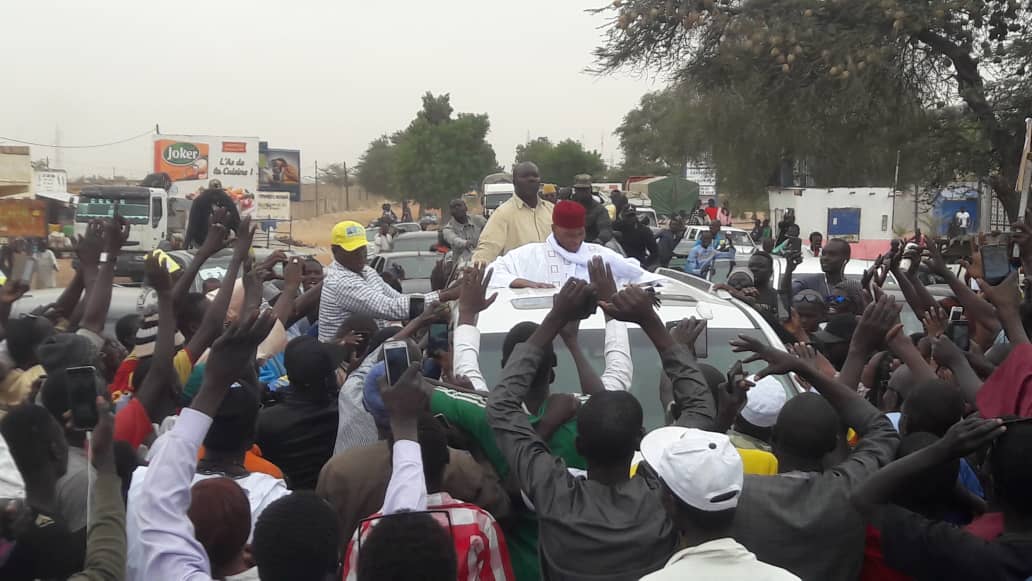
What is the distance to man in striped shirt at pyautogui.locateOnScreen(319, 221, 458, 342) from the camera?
608cm

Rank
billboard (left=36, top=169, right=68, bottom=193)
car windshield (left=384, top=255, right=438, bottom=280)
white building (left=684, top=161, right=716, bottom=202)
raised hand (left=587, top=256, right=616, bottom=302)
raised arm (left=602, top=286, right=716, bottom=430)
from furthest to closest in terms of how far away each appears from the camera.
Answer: white building (left=684, top=161, right=716, bottom=202), billboard (left=36, top=169, right=68, bottom=193), car windshield (left=384, top=255, right=438, bottom=280), raised hand (left=587, top=256, right=616, bottom=302), raised arm (left=602, top=286, right=716, bottom=430)

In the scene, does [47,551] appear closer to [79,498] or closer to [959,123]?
[79,498]

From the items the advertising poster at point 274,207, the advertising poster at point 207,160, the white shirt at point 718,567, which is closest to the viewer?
the white shirt at point 718,567

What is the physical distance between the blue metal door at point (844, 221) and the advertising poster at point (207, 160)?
2701 centimetres

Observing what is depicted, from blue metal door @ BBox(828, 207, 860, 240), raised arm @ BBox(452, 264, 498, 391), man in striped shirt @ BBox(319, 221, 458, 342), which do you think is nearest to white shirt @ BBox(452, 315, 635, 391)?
raised arm @ BBox(452, 264, 498, 391)

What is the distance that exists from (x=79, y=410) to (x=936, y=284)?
33.3 ft

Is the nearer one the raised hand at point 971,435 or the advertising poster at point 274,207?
the raised hand at point 971,435

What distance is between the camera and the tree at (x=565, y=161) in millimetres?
79325

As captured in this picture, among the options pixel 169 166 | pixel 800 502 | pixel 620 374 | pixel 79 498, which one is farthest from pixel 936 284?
pixel 169 166

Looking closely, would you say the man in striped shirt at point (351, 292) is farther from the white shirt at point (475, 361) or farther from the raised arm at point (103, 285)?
the white shirt at point (475, 361)

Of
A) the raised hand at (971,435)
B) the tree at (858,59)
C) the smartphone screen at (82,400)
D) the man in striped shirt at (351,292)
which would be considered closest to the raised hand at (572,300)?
the raised hand at (971,435)

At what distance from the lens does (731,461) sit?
2.81 meters

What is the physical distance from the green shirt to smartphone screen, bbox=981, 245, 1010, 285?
2294 millimetres

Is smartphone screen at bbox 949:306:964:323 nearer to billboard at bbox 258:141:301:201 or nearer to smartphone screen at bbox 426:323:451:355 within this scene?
smartphone screen at bbox 426:323:451:355
